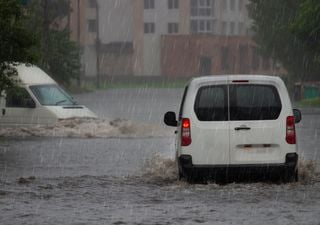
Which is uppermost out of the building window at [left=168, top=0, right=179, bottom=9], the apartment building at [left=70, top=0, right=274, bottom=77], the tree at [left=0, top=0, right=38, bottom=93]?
the building window at [left=168, top=0, right=179, bottom=9]

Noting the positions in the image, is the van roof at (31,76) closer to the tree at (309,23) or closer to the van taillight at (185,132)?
the van taillight at (185,132)

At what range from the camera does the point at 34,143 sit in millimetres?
25344

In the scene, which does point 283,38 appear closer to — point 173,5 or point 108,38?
point 173,5

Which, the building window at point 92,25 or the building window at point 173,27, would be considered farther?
the building window at point 92,25

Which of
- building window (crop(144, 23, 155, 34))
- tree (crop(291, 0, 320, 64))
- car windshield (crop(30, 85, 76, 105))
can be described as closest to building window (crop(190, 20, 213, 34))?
building window (crop(144, 23, 155, 34))

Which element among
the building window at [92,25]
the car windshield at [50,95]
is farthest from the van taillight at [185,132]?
the building window at [92,25]

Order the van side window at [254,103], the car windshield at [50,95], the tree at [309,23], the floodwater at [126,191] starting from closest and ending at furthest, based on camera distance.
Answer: the floodwater at [126,191] → the van side window at [254,103] → the car windshield at [50,95] → the tree at [309,23]

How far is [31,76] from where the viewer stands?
2859cm

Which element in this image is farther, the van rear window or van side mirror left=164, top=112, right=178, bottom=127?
van side mirror left=164, top=112, right=178, bottom=127

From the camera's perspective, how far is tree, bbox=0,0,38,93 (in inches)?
979

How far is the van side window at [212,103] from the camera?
14.3 meters

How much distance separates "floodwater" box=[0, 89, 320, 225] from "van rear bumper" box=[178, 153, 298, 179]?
171mm

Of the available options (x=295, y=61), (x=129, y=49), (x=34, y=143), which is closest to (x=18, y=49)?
(x=34, y=143)

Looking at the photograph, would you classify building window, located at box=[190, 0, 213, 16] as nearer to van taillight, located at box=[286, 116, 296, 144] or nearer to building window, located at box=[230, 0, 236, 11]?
building window, located at box=[230, 0, 236, 11]
